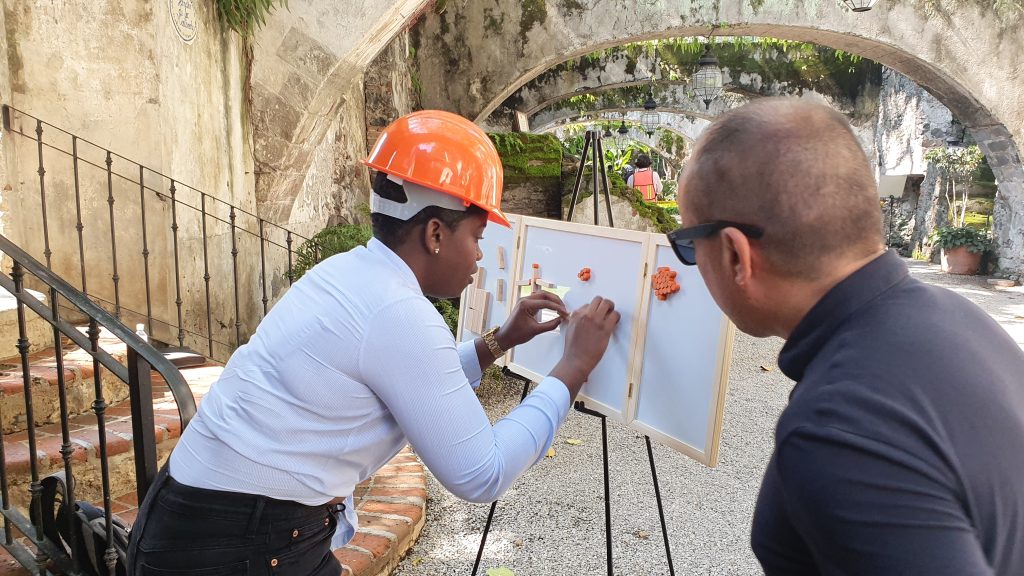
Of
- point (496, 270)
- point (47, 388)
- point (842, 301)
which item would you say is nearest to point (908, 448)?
point (842, 301)

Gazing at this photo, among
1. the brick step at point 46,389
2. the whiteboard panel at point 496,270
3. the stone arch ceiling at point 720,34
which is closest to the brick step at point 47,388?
the brick step at point 46,389

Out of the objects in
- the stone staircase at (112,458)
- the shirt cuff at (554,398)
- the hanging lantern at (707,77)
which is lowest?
the stone staircase at (112,458)

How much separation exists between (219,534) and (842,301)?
1164 millimetres

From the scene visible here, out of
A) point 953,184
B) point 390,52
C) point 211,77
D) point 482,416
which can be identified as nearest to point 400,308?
point 482,416

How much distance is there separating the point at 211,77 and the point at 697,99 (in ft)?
44.6

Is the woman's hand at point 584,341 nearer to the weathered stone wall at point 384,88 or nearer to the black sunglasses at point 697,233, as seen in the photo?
the black sunglasses at point 697,233

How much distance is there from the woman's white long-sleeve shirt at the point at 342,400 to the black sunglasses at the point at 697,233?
466 millimetres

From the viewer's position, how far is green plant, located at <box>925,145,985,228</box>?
40.1ft

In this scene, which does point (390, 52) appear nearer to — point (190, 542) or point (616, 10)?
point (616, 10)

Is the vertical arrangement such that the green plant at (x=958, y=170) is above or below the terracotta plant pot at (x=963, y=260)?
above

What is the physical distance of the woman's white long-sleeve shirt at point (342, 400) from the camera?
4.14 ft

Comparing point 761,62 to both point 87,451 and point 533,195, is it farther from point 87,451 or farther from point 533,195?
point 87,451

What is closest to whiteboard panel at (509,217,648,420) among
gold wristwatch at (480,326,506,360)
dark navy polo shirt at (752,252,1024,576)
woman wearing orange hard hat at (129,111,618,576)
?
gold wristwatch at (480,326,506,360)

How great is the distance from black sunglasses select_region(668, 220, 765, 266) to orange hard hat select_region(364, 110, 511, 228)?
0.44 m
